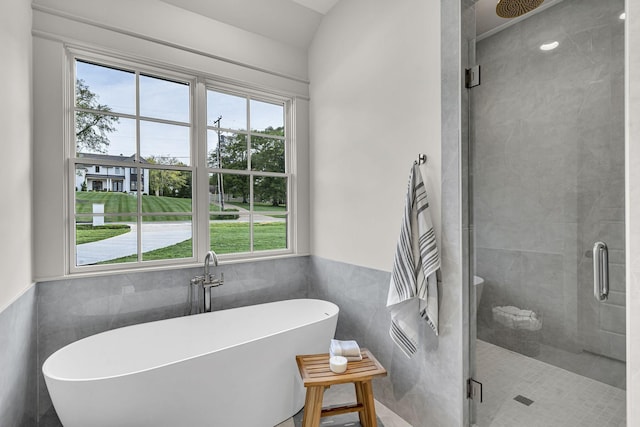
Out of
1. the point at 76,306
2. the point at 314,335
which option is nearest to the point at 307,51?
the point at 314,335

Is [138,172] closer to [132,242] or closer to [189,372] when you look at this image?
[132,242]

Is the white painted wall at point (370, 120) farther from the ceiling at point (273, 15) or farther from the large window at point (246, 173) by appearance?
the large window at point (246, 173)

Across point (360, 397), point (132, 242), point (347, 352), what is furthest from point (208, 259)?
point (360, 397)

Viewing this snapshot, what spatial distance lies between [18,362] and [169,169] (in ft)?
4.86

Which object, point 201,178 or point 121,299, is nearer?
point 121,299

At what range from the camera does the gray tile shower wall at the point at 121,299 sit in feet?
6.54

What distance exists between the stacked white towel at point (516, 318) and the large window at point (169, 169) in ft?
6.28

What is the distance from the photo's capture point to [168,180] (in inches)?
100

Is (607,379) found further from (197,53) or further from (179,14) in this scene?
(179,14)

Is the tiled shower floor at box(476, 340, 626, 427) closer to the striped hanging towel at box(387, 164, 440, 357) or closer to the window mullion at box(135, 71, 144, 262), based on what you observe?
the striped hanging towel at box(387, 164, 440, 357)

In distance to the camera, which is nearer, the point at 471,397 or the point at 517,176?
the point at 517,176

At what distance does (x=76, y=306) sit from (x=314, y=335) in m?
1.58

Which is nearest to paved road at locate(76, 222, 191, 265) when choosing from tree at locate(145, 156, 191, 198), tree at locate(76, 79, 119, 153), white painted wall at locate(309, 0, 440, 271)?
tree at locate(145, 156, 191, 198)

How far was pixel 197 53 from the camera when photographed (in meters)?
2.57
